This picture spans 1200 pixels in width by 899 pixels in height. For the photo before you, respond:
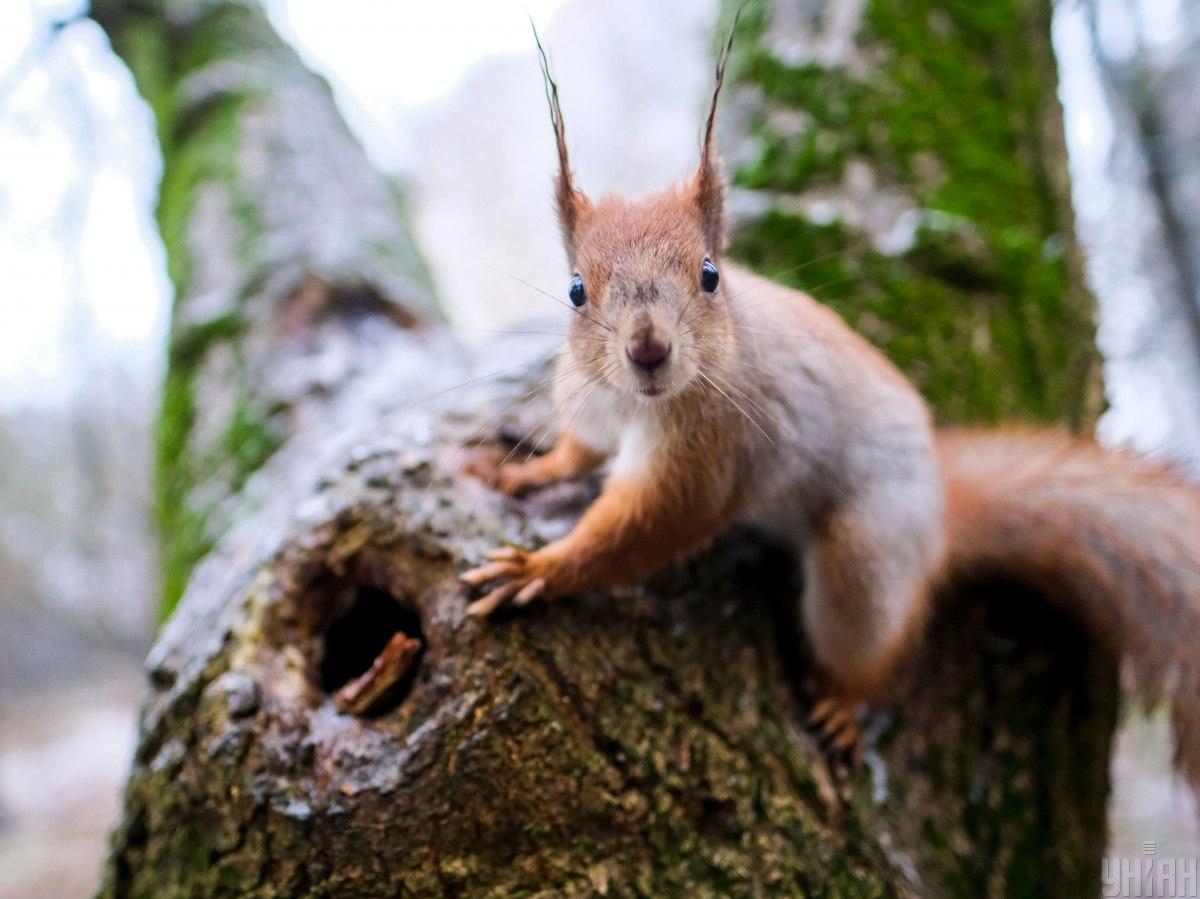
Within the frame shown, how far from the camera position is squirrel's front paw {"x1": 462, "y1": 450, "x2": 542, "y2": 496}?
1.83 metres

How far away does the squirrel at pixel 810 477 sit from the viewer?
5.17 feet

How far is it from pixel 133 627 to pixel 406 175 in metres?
7.25

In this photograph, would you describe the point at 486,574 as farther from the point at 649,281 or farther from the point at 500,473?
the point at 649,281

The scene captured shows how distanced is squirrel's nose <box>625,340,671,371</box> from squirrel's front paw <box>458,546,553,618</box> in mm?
441

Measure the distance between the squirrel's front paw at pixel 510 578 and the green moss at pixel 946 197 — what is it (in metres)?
1.16

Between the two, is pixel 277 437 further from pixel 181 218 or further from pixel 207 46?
pixel 207 46

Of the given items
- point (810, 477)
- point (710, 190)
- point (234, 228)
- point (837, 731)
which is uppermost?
point (234, 228)

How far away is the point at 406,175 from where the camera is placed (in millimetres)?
5457

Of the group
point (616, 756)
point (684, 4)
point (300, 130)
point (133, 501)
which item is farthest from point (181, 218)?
point (133, 501)

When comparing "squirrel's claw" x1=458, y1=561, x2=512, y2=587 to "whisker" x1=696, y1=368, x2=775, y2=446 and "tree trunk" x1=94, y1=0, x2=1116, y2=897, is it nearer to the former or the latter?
"tree trunk" x1=94, y1=0, x2=1116, y2=897

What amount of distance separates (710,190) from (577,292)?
0.35 meters

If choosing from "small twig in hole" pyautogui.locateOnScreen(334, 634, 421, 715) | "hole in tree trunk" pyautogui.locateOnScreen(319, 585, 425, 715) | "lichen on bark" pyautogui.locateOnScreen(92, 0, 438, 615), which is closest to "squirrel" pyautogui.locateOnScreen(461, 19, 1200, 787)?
"small twig in hole" pyautogui.locateOnScreen(334, 634, 421, 715)

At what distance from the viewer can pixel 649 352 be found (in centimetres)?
143

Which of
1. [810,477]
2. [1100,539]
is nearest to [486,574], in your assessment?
[810,477]
